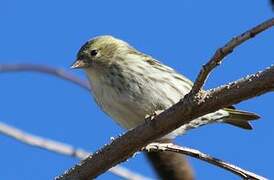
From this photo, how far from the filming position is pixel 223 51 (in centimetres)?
184

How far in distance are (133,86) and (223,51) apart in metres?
2.81

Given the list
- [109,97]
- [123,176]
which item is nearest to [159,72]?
[109,97]

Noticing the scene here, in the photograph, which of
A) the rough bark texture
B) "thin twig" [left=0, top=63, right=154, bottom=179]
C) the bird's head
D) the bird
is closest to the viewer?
the rough bark texture

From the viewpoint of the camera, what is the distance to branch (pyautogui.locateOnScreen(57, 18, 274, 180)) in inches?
73.9

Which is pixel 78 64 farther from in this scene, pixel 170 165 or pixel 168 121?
pixel 170 165

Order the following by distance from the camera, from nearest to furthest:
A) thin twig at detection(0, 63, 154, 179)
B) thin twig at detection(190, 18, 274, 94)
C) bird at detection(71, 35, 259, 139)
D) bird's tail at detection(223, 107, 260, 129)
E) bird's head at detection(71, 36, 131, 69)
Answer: thin twig at detection(190, 18, 274, 94) < thin twig at detection(0, 63, 154, 179) < bird at detection(71, 35, 259, 139) < bird's tail at detection(223, 107, 260, 129) < bird's head at detection(71, 36, 131, 69)

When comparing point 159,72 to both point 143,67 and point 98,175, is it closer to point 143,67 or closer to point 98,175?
point 143,67

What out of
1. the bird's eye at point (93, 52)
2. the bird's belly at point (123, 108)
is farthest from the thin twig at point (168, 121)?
the bird's eye at point (93, 52)

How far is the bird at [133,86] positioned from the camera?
179 inches

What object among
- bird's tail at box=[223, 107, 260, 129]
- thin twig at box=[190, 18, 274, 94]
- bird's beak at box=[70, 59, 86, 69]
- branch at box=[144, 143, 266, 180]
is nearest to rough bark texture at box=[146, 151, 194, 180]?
branch at box=[144, 143, 266, 180]

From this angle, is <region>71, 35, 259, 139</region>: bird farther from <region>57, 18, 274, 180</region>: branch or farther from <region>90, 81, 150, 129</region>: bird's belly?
<region>57, 18, 274, 180</region>: branch

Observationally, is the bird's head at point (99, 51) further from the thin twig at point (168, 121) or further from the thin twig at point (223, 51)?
the thin twig at point (223, 51)

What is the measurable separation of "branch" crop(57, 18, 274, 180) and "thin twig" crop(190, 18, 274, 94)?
10mm

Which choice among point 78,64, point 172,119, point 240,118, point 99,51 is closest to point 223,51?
point 172,119
